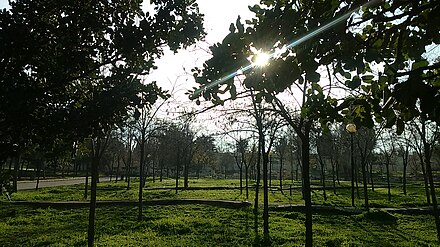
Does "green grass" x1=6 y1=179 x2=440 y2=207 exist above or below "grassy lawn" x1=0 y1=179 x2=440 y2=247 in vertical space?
below

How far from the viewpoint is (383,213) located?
1424cm

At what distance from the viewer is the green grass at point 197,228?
31.7 ft

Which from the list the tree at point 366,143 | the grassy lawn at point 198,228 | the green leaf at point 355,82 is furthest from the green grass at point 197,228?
the green leaf at point 355,82

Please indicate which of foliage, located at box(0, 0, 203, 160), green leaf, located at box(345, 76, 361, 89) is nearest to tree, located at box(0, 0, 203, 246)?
foliage, located at box(0, 0, 203, 160)

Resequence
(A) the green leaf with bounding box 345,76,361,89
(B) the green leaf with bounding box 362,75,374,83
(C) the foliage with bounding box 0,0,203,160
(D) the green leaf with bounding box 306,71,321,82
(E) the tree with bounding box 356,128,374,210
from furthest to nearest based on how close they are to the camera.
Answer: (E) the tree with bounding box 356,128,374,210
(C) the foliage with bounding box 0,0,203,160
(B) the green leaf with bounding box 362,75,374,83
(A) the green leaf with bounding box 345,76,361,89
(D) the green leaf with bounding box 306,71,321,82

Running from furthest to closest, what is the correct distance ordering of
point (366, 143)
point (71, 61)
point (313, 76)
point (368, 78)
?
point (366, 143) < point (71, 61) < point (368, 78) < point (313, 76)

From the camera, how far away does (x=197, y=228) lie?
11.5 m

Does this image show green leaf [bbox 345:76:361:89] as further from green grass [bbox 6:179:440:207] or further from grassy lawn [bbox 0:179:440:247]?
green grass [bbox 6:179:440:207]

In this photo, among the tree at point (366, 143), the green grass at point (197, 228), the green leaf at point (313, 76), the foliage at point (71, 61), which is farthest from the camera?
the tree at point (366, 143)

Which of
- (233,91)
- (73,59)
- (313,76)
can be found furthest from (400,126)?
(73,59)

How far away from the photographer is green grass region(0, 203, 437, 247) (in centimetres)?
965

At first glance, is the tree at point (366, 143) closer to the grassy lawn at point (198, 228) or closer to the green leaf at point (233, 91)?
the grassy lawn at point (198, 228)

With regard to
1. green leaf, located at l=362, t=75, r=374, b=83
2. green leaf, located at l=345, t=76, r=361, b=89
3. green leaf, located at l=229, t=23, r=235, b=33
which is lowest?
green leaf, located at l=345, t=76, r=361, b=89

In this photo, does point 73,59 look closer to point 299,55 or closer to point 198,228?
point 299,55
